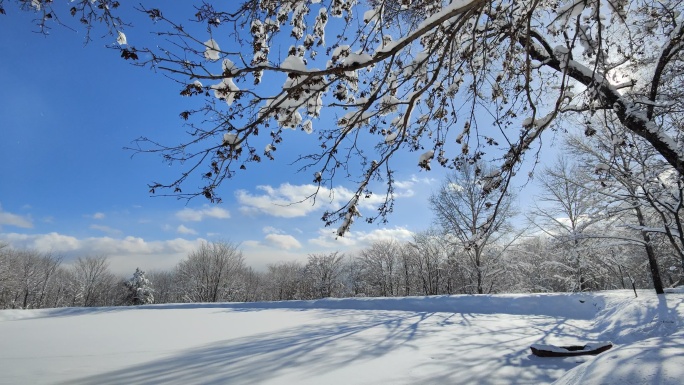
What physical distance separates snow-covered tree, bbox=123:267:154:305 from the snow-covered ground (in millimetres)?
35289

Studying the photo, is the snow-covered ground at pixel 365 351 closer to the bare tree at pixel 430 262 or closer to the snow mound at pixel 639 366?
the snow mound at pixel 639 366

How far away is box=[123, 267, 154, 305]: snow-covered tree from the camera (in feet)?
124

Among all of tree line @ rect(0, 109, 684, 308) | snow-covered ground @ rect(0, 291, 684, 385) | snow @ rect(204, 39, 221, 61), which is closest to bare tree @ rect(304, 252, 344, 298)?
tree line @ rect(0, 109, 684, 308)

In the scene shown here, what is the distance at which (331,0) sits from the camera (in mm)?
3441

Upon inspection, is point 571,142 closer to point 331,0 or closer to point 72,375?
point 331,0

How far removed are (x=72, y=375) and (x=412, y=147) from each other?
499cm

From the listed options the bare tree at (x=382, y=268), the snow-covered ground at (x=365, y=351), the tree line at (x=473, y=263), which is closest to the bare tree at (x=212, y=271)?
the tree line at (x=473, y=263)

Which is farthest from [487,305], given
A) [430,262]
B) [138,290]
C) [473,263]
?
[138,290]

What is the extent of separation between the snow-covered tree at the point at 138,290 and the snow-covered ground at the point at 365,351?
35289mm

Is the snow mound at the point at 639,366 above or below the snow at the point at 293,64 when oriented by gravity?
below

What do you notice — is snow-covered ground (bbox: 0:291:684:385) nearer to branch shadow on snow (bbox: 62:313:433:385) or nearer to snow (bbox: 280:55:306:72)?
branch shadow on snow (bbox: 62:313:433:385)

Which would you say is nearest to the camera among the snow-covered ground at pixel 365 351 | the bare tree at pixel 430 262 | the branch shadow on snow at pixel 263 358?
the snow-covered ground at pixel 365 351

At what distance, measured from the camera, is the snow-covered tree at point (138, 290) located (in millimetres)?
37875

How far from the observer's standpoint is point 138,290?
3784 centimetres
